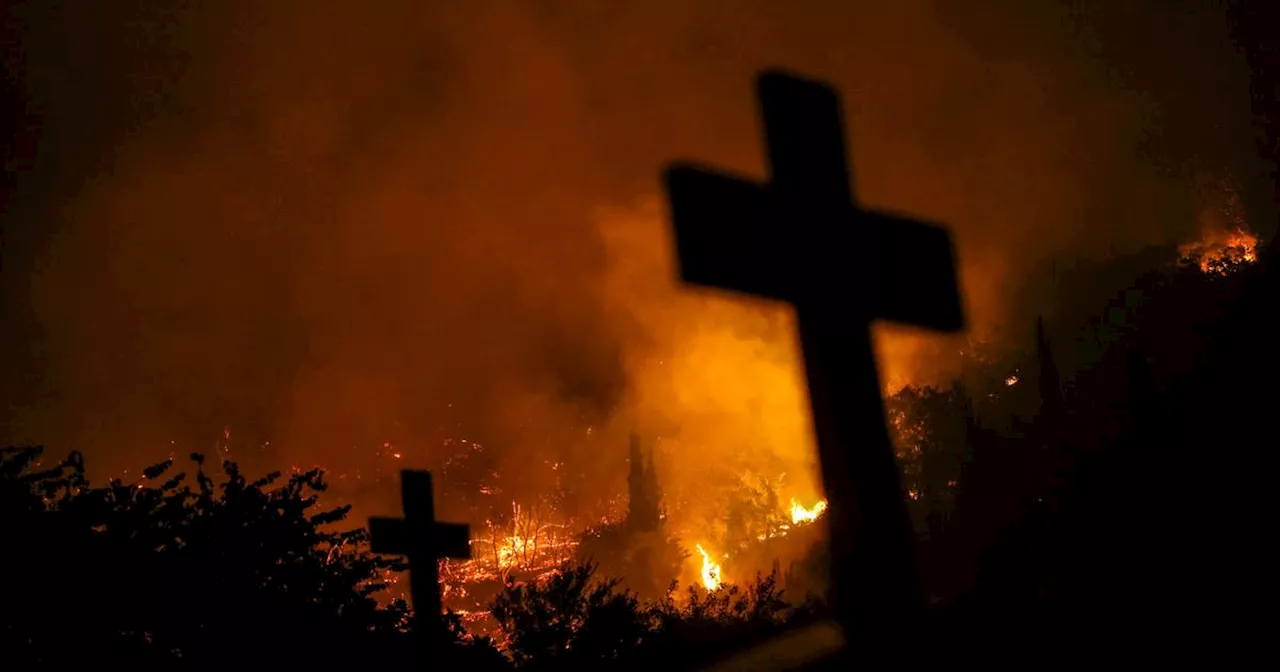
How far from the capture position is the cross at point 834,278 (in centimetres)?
223

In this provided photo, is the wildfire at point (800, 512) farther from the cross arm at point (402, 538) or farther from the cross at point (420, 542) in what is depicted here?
the cross at point (420, 542)

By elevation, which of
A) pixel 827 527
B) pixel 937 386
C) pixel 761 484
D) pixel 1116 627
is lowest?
pixel 1116 627

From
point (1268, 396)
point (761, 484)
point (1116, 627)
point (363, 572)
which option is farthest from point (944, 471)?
point (1116, 627)

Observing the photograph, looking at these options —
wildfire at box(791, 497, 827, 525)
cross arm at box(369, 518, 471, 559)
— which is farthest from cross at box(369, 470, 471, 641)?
wildfire at box(791, 497, 827, 525)

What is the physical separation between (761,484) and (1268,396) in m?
122

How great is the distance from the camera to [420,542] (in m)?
10.0

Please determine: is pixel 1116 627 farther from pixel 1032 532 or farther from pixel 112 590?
pixel 1032 532

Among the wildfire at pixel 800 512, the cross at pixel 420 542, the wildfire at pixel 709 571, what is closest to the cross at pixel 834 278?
the cross at pixel 420 542

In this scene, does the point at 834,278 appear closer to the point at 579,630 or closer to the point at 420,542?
the point at 420,542

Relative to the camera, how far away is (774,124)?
260 cm

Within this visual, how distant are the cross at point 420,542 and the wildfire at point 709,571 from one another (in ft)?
397

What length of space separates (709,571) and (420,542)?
12965 centimetres

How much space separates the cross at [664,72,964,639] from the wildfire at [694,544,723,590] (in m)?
129

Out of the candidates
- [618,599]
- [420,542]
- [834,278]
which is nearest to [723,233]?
[834,278]
